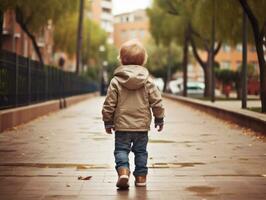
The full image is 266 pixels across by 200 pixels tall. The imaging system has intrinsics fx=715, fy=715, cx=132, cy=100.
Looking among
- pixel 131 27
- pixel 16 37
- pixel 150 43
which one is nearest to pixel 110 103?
pixel 16 37

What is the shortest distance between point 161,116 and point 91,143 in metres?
5.05

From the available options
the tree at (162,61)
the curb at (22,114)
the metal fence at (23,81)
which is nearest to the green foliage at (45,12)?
the metal fence at (23,81)

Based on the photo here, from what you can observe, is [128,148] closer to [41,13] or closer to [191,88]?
[41,13]

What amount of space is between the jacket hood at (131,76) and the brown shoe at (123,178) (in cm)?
78

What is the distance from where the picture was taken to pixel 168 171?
8055 mm

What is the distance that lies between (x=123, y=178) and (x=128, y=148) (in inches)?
14.9

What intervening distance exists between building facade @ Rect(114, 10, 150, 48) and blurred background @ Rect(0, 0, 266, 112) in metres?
57.8

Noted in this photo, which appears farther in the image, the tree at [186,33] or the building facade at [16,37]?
the tree at [186,33]

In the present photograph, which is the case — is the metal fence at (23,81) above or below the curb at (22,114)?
above

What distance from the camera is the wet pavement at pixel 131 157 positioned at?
21.4 ft

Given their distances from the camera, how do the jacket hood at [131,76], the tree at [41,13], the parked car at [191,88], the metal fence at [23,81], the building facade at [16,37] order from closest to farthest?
the jacket hood at [131,76]
the metal fence at [23,81]
the tree at [41,13]
the building facade at [16,37]
the parked car at [191,88]

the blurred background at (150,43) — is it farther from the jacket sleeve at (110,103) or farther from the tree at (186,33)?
the jacket sleeve at (110,103)

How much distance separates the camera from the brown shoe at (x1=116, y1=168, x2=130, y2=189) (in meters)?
6.58

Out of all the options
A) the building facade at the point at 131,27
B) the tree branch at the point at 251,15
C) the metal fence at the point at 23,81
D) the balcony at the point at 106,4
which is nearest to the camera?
the metal fence at the point at 23,81
